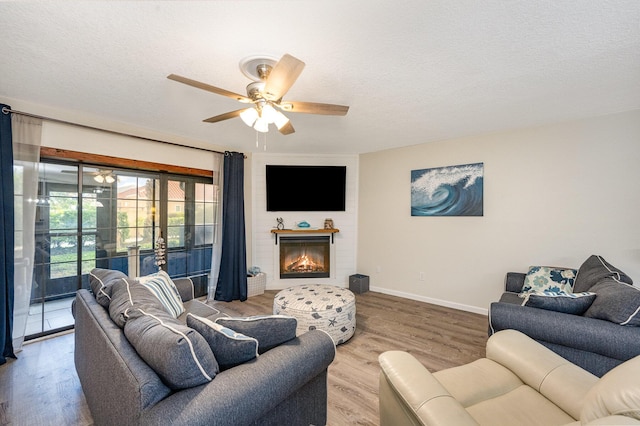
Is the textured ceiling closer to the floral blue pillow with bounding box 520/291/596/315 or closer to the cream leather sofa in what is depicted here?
the floral blue pillow with bounding box 520/291/596/315

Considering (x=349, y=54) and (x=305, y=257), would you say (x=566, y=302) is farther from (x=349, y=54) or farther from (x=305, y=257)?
(x=305, y=257)

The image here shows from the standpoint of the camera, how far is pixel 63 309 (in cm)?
320

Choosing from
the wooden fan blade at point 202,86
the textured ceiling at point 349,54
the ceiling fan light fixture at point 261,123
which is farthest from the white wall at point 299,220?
the wooden fan blade at point 202,86

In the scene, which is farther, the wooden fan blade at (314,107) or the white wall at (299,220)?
the white wall at (299,220)

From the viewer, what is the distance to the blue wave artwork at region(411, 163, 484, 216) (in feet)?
12.5

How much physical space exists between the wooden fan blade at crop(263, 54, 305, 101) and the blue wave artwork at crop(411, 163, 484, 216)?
3015 mm

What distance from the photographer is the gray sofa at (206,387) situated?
3.38ft

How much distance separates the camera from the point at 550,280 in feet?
9.59

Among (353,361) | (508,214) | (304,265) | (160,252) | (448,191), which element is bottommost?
(353,361)

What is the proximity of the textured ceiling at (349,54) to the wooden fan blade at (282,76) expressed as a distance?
26 cm

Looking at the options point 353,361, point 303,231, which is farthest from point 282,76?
point 303,231

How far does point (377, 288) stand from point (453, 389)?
11.2ft

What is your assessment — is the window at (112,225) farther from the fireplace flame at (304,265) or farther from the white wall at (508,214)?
the white wall at (508,214)

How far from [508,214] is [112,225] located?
200 inches
